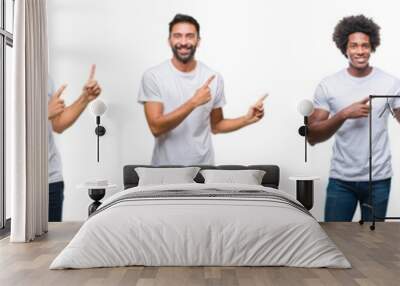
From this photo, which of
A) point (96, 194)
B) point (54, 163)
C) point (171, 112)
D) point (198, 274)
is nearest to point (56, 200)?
point (54, 163)

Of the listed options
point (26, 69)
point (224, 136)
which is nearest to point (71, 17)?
point (26, 69)

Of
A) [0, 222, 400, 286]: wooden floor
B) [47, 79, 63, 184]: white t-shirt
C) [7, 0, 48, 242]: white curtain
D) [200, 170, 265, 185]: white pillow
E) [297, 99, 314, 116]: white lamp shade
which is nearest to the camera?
[0, 222, 400, 286]: wooden floor

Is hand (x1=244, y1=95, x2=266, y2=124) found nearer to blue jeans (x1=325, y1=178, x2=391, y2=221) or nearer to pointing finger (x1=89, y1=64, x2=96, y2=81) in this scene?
blue jeans (x1=325, y1=178, x2=391, y2=221)

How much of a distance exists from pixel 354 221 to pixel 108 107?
11.3ft

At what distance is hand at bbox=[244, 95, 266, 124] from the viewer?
7.45m

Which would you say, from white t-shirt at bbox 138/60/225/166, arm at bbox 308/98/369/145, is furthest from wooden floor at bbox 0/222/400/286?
white t-shirt at bbox 138/60/225/166

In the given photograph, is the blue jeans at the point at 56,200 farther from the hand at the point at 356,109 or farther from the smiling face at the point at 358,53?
the smiling face at the point at 358,53

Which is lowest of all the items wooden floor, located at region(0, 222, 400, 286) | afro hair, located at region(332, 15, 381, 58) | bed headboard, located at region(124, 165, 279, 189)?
wooden floor, located at region(0, 222, 400, 286)

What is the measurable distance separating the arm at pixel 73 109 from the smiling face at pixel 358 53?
3.23 m

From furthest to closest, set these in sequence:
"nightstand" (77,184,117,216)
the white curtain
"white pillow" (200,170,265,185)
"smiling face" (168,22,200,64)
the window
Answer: "smiling face" (168,22,200,64) < "nightstand" (77,184,117,216) < "white pillow" (200,170,265,185) < the window < the white curtain

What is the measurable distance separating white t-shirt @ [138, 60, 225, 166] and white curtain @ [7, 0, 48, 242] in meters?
1.61

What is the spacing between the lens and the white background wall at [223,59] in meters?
7.44

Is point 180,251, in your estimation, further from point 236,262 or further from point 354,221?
point 354,221

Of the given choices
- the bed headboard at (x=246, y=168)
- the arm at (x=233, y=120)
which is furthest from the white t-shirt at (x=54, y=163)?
the arm at (x=233, y=120)
